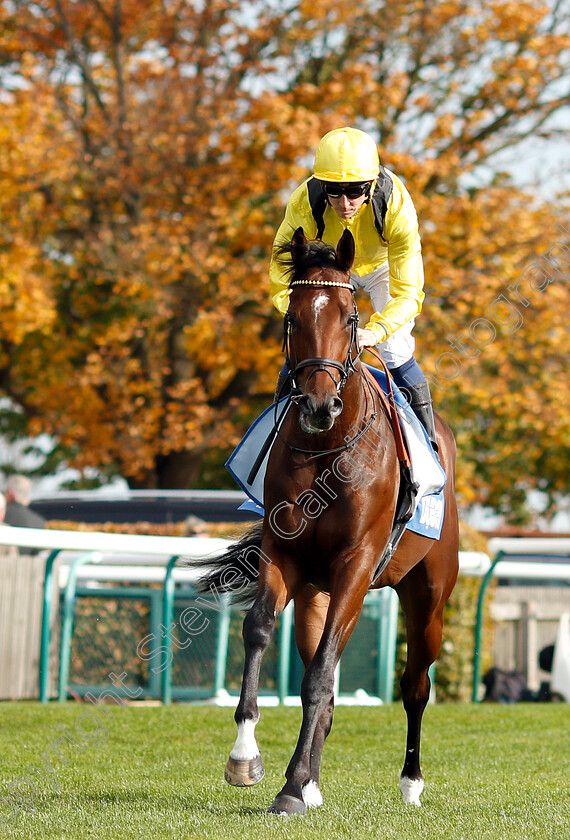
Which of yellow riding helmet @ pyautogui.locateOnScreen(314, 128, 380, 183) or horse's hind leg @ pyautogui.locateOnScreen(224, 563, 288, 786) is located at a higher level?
yellow riding helmet @ pyautogui.locateOnScreen(314, 128, 380, 183)

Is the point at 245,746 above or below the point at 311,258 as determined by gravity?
below

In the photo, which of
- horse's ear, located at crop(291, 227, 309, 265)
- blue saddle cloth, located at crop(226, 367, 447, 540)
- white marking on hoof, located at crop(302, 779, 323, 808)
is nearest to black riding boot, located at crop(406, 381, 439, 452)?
blue saddle cloth, located at crop(226, 367, 447, 540)

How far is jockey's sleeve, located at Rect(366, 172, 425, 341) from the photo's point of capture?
16.7 feet

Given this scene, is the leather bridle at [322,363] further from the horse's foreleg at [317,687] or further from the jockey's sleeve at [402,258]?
the horse's foreleg at [317,687]

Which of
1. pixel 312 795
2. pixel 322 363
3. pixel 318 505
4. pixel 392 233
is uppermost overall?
pixel 392 233

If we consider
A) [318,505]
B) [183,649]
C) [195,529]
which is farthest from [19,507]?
[318,505]

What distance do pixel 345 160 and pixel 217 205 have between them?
1231 cm

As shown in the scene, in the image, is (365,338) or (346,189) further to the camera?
(346,189)

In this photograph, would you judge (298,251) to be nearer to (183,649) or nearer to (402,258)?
(402,258)

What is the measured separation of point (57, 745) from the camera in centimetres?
612

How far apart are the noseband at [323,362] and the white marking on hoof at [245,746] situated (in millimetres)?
1247

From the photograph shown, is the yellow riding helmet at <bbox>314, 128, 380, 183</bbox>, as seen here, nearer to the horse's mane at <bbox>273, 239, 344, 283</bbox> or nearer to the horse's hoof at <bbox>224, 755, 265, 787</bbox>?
the horse's mane at <bbox>273, 239, 344, 283</bbox>

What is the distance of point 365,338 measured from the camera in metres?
4.66

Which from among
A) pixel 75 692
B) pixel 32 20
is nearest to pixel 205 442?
pixel 32 20
